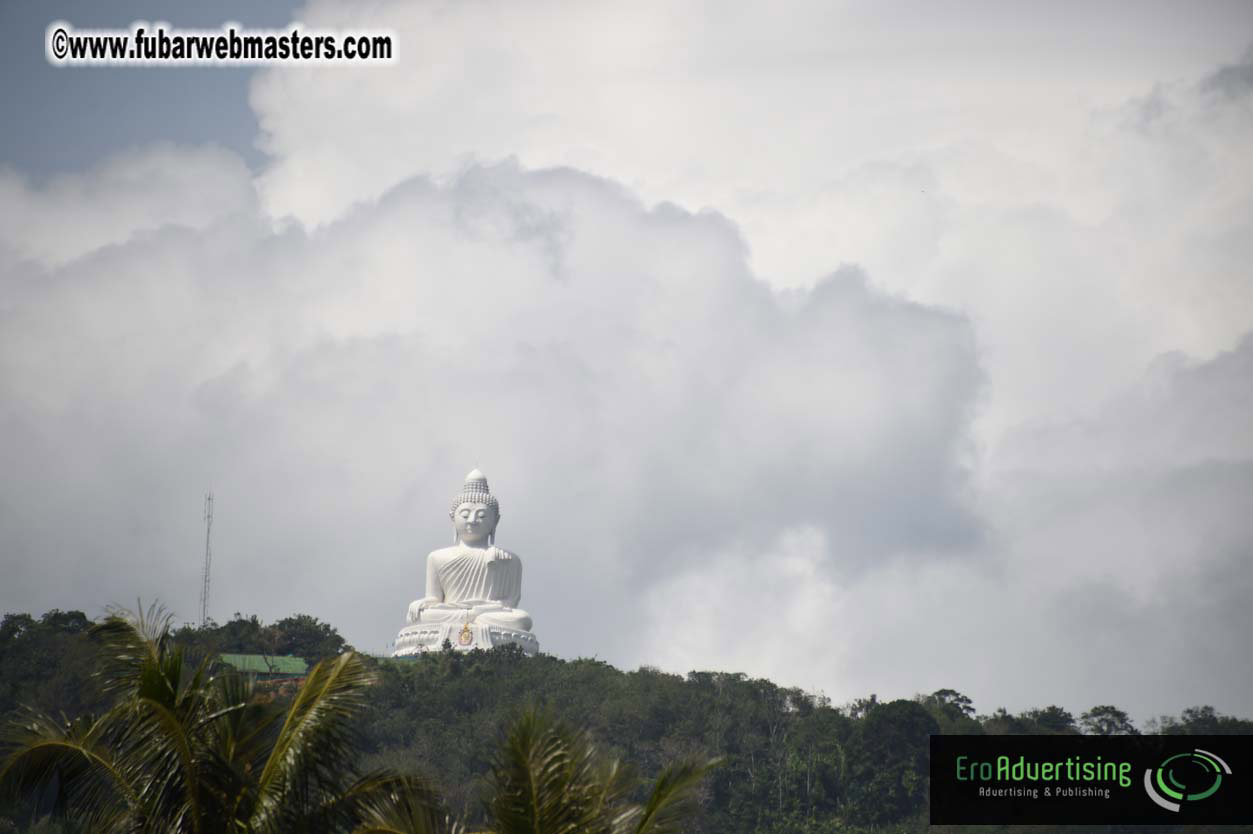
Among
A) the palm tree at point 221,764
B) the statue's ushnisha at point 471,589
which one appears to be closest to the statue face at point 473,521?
the statue's ushnisha at point 471,589

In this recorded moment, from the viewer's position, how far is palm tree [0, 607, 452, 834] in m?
14.5

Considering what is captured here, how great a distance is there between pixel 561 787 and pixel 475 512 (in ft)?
199

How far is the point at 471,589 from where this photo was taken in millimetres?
74250

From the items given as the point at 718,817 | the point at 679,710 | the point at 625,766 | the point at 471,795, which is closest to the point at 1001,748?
the point at 625,766

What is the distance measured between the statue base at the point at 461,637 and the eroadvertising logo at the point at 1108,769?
145 feet

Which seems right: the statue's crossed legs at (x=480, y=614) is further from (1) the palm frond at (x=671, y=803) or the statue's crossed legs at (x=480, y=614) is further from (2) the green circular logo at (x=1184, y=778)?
(1) the palm frond at (x=671, y=803)

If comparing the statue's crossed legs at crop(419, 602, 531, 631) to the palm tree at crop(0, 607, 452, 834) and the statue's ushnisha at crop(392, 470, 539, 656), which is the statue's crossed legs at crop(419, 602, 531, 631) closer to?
the statue's ushnisha at crop(392, 470, 539, 656)

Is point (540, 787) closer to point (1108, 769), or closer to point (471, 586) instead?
point (1108, 769)

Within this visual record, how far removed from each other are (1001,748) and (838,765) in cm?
3845

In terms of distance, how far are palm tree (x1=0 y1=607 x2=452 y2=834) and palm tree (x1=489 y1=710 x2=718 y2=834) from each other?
1.02 metres

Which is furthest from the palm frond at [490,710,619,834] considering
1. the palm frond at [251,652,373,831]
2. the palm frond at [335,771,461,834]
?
the palm frond at [251,652,373,831]

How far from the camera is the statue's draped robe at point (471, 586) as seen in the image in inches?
2908

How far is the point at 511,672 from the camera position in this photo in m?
70.2

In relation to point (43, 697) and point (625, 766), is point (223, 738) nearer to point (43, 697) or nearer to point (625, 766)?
point (625, 766)
